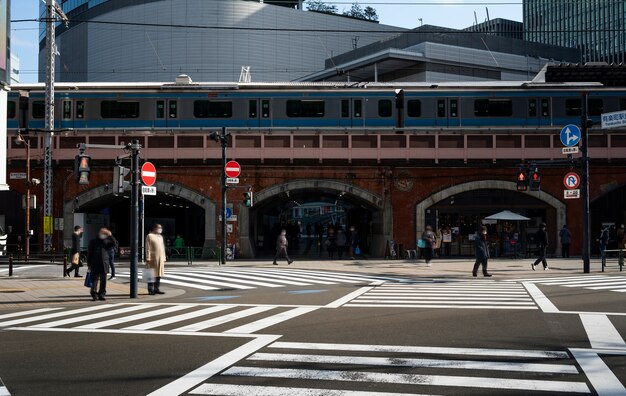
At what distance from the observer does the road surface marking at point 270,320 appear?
35.7 feet

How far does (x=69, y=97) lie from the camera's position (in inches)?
1388

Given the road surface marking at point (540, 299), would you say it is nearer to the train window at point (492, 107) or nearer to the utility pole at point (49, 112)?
the train window at point (492, 107)

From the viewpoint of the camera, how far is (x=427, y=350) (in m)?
9.02

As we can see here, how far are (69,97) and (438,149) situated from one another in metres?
20.8

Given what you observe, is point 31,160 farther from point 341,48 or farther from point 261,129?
point 341,48

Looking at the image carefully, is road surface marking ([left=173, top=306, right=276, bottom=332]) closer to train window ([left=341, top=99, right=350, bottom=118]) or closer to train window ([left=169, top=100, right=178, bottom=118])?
train window ([left=341, top=99, right=350, bottom=118])

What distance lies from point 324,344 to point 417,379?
241cm

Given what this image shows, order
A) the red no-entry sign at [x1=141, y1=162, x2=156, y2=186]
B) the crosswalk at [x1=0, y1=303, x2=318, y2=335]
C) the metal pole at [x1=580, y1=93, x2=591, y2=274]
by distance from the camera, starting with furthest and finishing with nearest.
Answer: the metal pole at [x1=580, y1=93, x2=591, y2=274] → the red no-entry sign at [x1=141, y1=162, x2=156, y2=186] → the crosswalk at [x1=0, y1=303, x2=318, y2=335]

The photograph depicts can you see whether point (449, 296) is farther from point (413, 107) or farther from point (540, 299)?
point (413, 107)

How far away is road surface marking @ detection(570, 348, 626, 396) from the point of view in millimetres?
6785

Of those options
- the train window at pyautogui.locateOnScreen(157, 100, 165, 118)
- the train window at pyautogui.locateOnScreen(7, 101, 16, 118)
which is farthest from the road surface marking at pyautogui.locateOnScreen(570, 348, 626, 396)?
the train window at pyautogui.locateOnScreen(7, 101, 16, 118)

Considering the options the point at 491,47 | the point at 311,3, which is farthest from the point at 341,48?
the point at 491,47

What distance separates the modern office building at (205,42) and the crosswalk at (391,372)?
67938 millimetres

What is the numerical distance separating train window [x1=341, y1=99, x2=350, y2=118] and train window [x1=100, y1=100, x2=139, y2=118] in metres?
11.4
